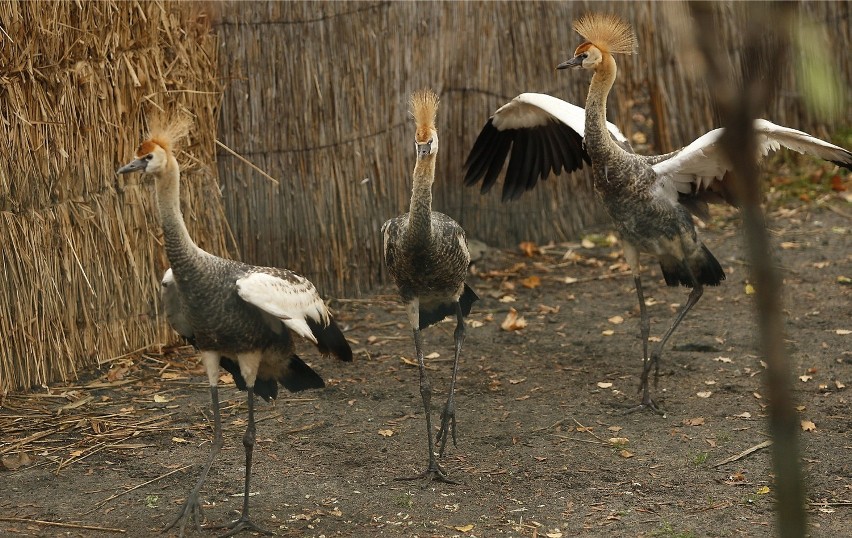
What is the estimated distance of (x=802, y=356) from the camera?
5.78 m

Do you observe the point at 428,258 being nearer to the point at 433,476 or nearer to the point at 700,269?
the point at 433,476

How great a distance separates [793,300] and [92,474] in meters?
4.57

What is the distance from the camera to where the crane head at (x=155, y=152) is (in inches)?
159

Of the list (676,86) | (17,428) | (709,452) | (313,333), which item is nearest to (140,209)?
(17,428)

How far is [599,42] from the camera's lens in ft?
18.1

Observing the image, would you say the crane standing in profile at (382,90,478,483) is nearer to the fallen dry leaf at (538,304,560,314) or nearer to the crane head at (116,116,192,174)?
the crane head at (116,116,192,174)

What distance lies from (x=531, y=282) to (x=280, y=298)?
3.31 metres

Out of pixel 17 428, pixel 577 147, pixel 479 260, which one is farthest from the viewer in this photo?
pixel 479 260

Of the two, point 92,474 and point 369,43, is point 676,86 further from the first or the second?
point 92,474

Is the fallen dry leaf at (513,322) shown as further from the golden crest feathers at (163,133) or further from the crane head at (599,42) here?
the golden crest feathers at (163,133)

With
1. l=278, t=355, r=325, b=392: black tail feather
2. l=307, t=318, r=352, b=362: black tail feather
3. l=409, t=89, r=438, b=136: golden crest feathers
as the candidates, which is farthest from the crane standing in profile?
l=278, t=355, r=325, b=392: black tail feather

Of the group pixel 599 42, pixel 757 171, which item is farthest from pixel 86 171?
pixel 757 171

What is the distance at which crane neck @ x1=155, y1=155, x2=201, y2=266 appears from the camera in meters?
4.08

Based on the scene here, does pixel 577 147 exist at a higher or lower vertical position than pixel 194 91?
lower
